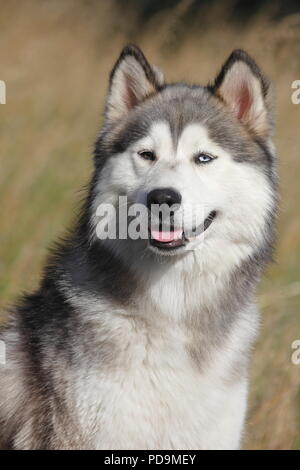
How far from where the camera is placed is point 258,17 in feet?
22.8

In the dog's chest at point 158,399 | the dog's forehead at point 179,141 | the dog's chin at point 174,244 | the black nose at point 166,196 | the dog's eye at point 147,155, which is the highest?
the dog's forehead at point 179,141

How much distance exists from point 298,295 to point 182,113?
2.03 metres

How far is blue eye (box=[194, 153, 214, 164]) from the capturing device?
11.5 ft

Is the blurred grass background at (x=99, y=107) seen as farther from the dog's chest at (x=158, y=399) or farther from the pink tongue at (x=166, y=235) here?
the pink tongue at (x=166, y=235)

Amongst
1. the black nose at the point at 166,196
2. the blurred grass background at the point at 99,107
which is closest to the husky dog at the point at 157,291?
the black nose at the point at 166,196

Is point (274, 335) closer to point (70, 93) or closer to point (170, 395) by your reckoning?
point (170, 395)

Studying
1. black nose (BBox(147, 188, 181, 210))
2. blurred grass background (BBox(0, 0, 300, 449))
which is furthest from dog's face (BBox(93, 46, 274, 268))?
blurred grass background (BBox(0, 0, 300, 449))

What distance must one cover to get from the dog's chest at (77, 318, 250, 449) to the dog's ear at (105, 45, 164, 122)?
3.77 feet

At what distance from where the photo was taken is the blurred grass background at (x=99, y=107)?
498 cm

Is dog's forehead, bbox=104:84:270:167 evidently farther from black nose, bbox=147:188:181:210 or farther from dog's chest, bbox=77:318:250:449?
dog's chest, bbox=77:318:250:449

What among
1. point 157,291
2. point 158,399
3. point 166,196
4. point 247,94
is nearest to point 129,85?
point 247,94

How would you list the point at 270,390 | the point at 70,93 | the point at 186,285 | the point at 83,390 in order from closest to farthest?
1. the point at 83,390
2. the point at 186,285
3. the point at 270,390
4. the point at 70,93

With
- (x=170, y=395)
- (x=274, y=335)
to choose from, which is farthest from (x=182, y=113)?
(x=274, y=335)

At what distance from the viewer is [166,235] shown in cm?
344
